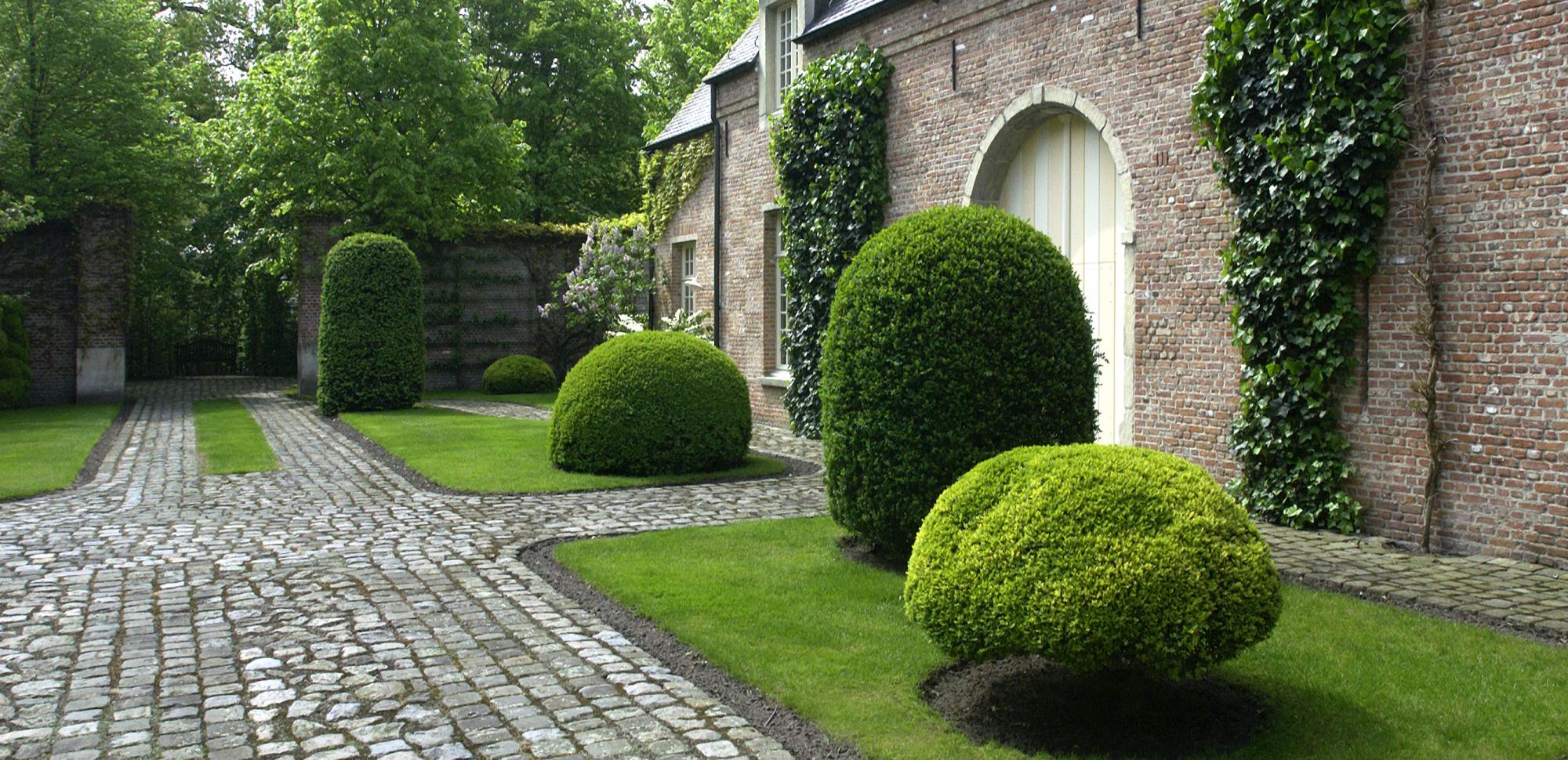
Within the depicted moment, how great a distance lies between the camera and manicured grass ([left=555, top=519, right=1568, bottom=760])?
4.10 m

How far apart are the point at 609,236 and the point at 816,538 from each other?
13975mm

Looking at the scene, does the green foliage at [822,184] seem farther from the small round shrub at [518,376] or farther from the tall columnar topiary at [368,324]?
the small round shrub at [518,376]

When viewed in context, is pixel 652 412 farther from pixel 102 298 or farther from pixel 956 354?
pixel 102 298

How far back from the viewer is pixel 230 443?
1505cm

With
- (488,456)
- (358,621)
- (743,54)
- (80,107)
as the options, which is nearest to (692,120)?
(743,54)

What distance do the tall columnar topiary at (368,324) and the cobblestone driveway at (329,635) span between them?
8.46m

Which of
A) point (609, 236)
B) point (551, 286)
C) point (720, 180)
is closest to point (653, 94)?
point (551, 286)

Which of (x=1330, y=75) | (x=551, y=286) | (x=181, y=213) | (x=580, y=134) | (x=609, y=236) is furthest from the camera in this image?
(x=580, y=134)

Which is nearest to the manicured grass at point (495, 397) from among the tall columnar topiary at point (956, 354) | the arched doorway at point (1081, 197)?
the arched doorway at point (1081, 197)

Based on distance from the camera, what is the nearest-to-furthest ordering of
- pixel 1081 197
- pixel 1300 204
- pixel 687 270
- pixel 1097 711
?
pixel 1097 711, pixel 1300 204, pixel 1081 197, pixel 687 270

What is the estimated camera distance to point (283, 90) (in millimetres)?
23688

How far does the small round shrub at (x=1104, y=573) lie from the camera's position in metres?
3.81

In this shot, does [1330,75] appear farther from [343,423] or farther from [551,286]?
[551,286]

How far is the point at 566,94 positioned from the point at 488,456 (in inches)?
926
